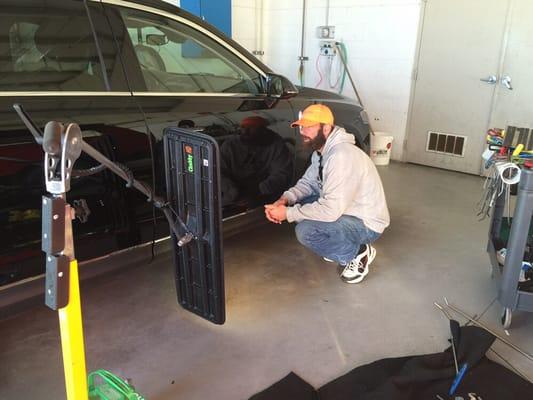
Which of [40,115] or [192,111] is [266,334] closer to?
[192,111]

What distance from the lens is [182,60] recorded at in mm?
2816

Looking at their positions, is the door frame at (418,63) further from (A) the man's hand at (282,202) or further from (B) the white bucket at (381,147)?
(A) the man's hand at (282,202)

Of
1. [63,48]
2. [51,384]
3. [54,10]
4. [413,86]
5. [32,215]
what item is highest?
[54,10]

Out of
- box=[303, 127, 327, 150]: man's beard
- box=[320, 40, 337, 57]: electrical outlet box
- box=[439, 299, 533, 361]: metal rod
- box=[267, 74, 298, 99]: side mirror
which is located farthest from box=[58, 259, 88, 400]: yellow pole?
box=[320, 40, 337, 57]: electrical outlet box

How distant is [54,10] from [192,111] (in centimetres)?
76

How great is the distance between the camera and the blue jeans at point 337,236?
8.57 ft

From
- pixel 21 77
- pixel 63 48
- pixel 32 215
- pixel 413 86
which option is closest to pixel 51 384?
pixel 32 215

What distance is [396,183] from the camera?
482 cm

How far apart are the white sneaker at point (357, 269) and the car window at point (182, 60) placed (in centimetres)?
120

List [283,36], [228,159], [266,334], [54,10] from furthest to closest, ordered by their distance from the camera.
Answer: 1. [283,36]
2. [228,159]
3. [266,334]
4. [54,10]

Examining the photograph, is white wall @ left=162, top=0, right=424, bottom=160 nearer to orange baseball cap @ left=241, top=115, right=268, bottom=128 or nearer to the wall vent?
the wall vent

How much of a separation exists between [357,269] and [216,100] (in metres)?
1.27

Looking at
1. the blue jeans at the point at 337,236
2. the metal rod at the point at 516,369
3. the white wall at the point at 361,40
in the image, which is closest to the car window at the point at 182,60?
the blue jeans at the point at 337,236

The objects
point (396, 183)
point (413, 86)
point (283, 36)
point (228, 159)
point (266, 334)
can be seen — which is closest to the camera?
point (266, 334)
